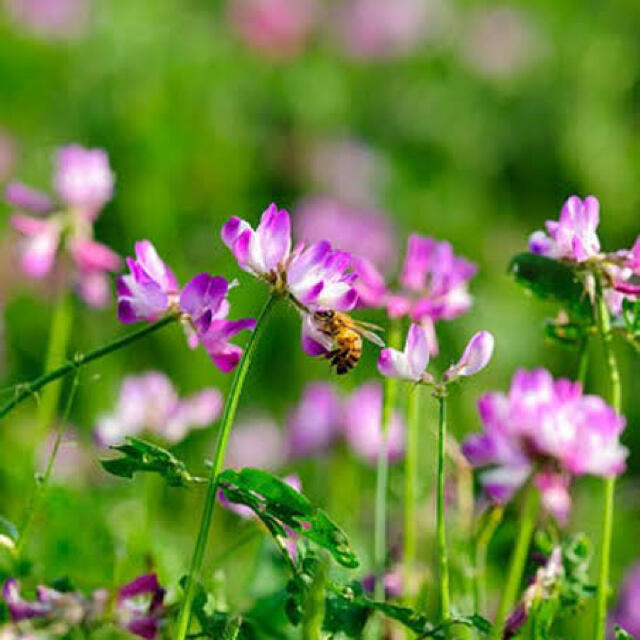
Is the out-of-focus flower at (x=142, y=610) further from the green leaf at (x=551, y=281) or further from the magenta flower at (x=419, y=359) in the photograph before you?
the green leaf at (x=551, y=281)

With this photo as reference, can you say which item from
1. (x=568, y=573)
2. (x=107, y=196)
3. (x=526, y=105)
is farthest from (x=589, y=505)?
(x=526, y=105)

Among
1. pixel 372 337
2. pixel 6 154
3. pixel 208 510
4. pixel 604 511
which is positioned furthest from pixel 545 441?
pixel 6 154

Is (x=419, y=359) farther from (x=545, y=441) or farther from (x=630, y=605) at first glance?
(x=630, y=605)

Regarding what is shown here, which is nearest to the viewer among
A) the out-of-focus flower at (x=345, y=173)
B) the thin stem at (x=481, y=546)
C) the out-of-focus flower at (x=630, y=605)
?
the thin stem at (x=481, y=546)

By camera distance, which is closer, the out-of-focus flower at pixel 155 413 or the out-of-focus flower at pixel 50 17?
the out-of-focus flower at pixel 155 413

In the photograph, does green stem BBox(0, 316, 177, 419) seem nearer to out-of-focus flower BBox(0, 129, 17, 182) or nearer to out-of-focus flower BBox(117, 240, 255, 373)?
out-of-focus flower BBox(117, 240, 255, 373)

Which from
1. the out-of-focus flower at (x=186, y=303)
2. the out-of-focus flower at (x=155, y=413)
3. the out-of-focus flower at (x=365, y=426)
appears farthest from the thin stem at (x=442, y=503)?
the out-of-focus flower at (x=365, y=426)
